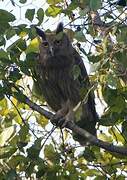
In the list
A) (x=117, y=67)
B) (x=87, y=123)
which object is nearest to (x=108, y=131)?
(x=87, y=123)

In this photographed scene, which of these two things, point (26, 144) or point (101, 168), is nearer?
point (26, 144)

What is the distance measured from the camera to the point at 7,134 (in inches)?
117

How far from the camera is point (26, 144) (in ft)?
9.31

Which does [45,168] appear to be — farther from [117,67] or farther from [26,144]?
[117,67]

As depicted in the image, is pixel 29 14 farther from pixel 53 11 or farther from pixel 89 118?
pixel 89 118

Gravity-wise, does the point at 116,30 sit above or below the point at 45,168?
above

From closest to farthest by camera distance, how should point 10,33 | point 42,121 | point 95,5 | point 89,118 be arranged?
point 95,5 → point 10,33 → point 42,121 → point 89,118

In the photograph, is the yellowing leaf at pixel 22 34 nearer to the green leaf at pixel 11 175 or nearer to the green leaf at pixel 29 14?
the green leaf at pixel 29 14

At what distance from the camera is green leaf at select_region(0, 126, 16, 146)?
2966mm

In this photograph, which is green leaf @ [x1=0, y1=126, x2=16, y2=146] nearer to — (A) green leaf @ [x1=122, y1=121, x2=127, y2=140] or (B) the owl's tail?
(A) green leaf @ [x1=122, y1=121, x2=127, y2=140]

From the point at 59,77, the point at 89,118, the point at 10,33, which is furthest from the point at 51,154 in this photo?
the point at 59,77

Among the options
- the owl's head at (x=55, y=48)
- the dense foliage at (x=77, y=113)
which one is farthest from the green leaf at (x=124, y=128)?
the owl's head at (x=55, y=48)

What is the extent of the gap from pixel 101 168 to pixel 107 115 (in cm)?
41

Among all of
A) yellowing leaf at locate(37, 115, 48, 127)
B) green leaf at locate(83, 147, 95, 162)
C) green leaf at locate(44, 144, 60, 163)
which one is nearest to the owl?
yellowing leaf at locate(37, 115, 48, 127)
